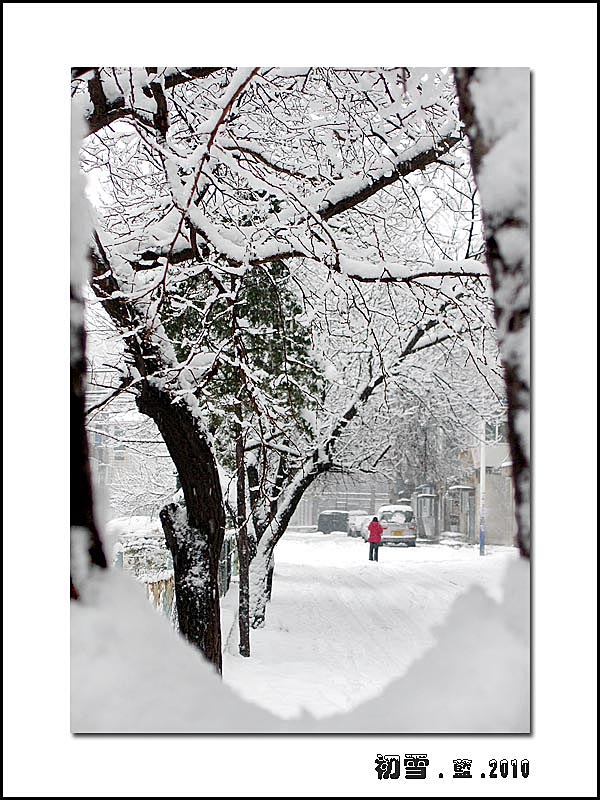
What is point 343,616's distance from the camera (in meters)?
2.28

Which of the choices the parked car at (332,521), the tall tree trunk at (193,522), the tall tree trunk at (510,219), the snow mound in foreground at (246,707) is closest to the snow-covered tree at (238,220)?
the tall tree trunk at (193,522)

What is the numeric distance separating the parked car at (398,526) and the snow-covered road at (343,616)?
1.0 inches

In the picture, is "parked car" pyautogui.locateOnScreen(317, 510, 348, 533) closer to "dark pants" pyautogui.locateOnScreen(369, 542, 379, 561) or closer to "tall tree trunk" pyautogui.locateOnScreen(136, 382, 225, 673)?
"dark pants" pyautogui.locateOnScreen(369, 542, 379, 561)

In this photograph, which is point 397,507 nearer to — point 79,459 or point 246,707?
point 246,707

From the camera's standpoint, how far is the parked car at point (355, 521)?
2109 mm

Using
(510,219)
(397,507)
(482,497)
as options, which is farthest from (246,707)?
(510,219)

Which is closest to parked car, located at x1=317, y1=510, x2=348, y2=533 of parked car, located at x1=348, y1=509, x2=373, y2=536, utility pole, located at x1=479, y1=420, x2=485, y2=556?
parked car, located at x1=348, y1=509, x2=373, y2=536

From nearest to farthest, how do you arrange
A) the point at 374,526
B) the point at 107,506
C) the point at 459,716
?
the point at 459,716, the point at 107,506, the point at 374,526

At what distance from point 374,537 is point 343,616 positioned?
332 mm

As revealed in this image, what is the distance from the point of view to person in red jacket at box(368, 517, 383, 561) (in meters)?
2.08
